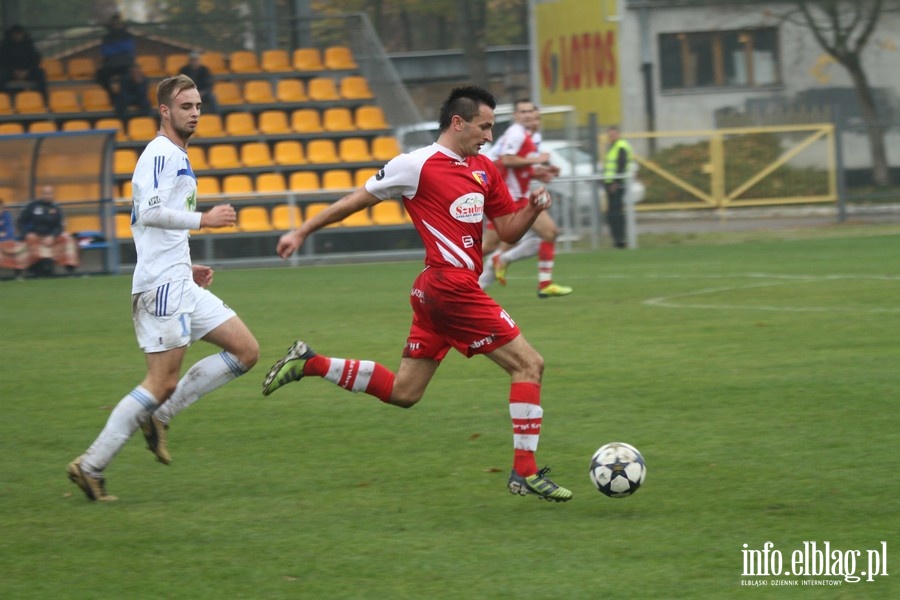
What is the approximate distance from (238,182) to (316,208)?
2.10 meters

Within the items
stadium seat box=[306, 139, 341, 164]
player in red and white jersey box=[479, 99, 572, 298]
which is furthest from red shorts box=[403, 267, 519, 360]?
stadium seat box=[306, 139, 341, 164]

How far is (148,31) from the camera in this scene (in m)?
27.4

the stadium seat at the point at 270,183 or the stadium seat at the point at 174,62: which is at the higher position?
the stadium seat at the point at 174,62

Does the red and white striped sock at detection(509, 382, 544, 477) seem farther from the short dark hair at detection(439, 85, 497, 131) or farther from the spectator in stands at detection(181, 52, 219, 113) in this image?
the spectator in stands at detection(181, 52, 219, 113)

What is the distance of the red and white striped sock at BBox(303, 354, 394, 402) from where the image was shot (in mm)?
6852

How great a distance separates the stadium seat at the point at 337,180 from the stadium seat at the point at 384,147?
2.38ft

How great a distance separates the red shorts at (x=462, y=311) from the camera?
638 centimetres

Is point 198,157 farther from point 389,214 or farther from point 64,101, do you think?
point 389,214

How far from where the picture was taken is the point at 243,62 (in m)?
27.3

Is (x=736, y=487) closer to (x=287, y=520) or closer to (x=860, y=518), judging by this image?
(x=860, y=518)

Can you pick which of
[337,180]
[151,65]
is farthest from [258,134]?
[151,65]

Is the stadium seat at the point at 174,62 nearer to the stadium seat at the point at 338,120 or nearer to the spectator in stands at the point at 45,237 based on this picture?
the stadium seat at the point at 338,120

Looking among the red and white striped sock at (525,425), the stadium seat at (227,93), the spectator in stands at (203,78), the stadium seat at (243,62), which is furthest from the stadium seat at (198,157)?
the red and white striped sock at (525,425)

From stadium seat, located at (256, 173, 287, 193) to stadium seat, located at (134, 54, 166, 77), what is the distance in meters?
4.04
